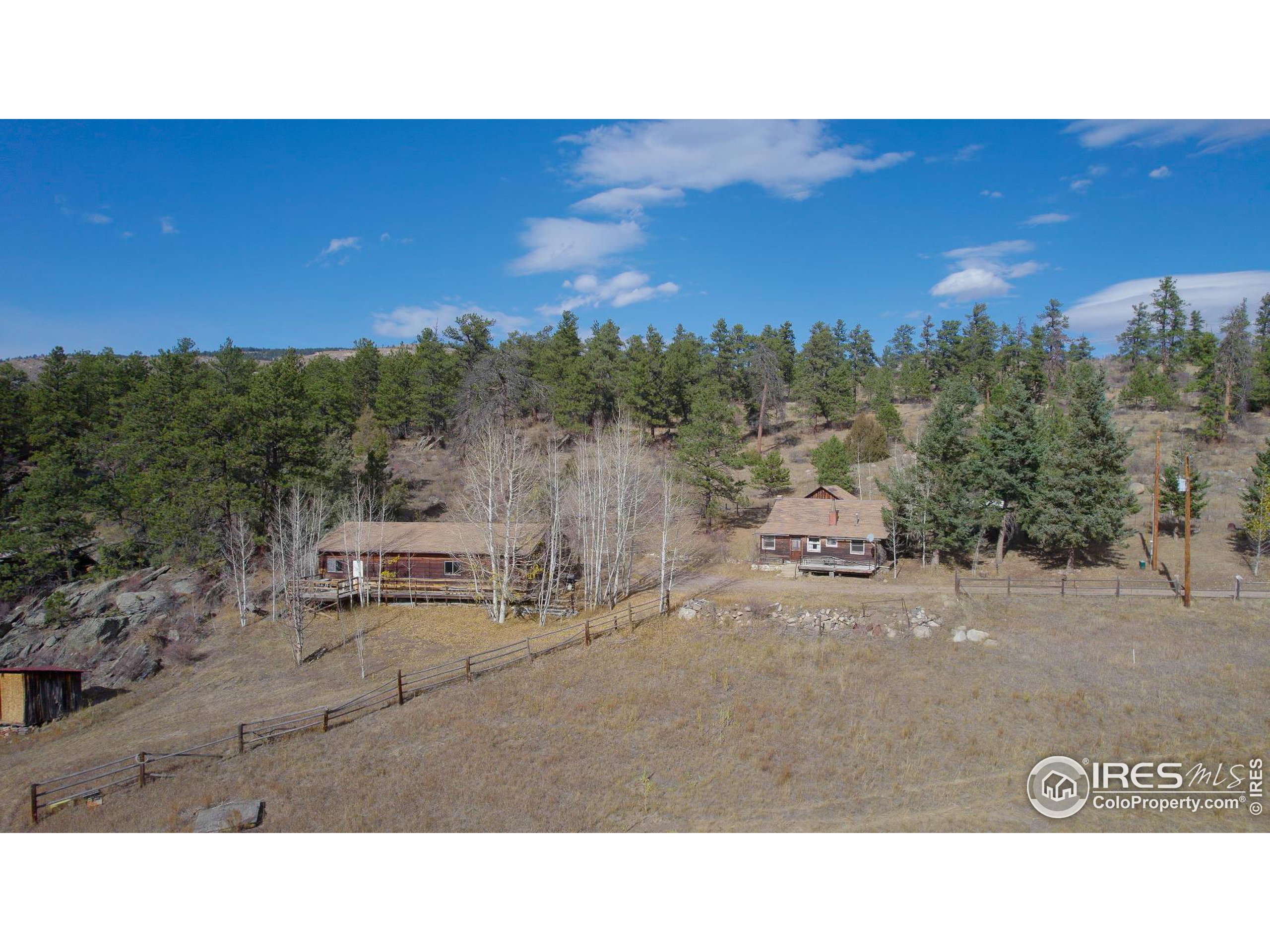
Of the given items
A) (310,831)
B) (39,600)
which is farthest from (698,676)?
(39,600)

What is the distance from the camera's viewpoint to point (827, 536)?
3334 centimetres

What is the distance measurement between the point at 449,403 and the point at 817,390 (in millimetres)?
34990

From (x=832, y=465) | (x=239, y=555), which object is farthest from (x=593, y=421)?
(x=239, y=555)

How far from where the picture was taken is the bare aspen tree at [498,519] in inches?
1051

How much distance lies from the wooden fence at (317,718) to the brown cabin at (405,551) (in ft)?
21.0

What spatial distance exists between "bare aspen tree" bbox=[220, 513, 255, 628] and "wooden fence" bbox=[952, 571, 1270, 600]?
32.2 meters

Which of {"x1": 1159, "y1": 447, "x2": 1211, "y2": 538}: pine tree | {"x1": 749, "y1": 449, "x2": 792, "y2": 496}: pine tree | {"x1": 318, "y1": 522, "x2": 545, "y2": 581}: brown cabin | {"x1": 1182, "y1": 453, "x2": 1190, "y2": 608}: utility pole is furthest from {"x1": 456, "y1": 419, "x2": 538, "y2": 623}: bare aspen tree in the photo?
{"x1": 1159, "y1": 447, "x2": 1211, "y2": 538}: pine tree

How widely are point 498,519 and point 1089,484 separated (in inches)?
1108

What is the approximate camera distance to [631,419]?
4931 centimetres

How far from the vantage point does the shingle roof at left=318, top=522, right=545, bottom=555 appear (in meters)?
29.7

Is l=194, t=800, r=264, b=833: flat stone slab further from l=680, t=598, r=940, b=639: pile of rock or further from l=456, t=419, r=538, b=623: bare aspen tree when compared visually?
l=680, t=598, r=940, b=639: pile of rock

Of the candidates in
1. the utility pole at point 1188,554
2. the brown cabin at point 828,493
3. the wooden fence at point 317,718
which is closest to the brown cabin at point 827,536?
the brown cabin at point 828,493

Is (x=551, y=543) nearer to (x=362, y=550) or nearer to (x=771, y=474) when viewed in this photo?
(x=362, y=550)

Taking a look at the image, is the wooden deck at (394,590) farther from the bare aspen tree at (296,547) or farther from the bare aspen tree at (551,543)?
the bare aspen tree at (551,543)
